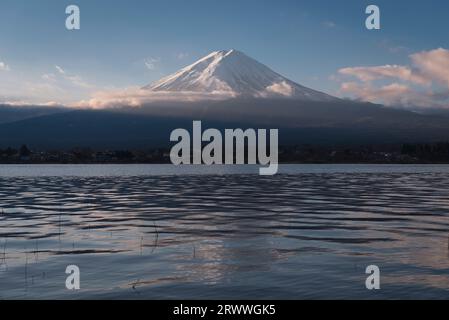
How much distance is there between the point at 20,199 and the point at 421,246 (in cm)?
4170

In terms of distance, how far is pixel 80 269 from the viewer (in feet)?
66.8

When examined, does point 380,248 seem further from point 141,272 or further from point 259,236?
point 141,272

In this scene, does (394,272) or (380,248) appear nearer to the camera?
(394,272)

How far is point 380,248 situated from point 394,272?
505 cm

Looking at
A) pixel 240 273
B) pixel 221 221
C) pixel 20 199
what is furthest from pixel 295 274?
pixel 20 199
